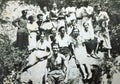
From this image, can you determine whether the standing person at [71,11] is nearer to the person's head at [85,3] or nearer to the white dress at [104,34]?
the person's head at [85,3]

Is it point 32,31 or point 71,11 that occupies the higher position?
point 71,11

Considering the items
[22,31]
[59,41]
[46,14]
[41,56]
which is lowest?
[41,56]

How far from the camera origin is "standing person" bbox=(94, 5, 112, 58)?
7.18 feet

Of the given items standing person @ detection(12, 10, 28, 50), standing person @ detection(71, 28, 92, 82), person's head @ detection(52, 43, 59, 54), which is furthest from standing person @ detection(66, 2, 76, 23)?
standing person @ detection(12, 10, 28, 50)

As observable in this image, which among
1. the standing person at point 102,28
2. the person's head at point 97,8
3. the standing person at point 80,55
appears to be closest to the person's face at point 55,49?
the standing person at point 80,55

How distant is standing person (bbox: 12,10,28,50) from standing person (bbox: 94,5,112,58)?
1.86ft

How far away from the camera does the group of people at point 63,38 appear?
2.15m

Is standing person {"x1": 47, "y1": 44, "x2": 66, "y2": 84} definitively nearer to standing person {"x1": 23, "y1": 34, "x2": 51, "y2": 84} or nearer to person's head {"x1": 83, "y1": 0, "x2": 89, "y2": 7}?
standing person {"x1": 23, "y1": 34, "x2": 51, "y2": 84}

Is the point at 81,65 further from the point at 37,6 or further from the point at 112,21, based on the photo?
the point at 37,6

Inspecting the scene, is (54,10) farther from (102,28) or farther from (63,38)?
(102,28)

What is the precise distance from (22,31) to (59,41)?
11.9 inches

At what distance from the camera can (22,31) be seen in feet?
7.11

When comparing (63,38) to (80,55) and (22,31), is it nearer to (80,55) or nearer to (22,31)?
(80,55)

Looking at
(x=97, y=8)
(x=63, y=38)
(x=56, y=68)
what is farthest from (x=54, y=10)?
(x=56, y=68)
